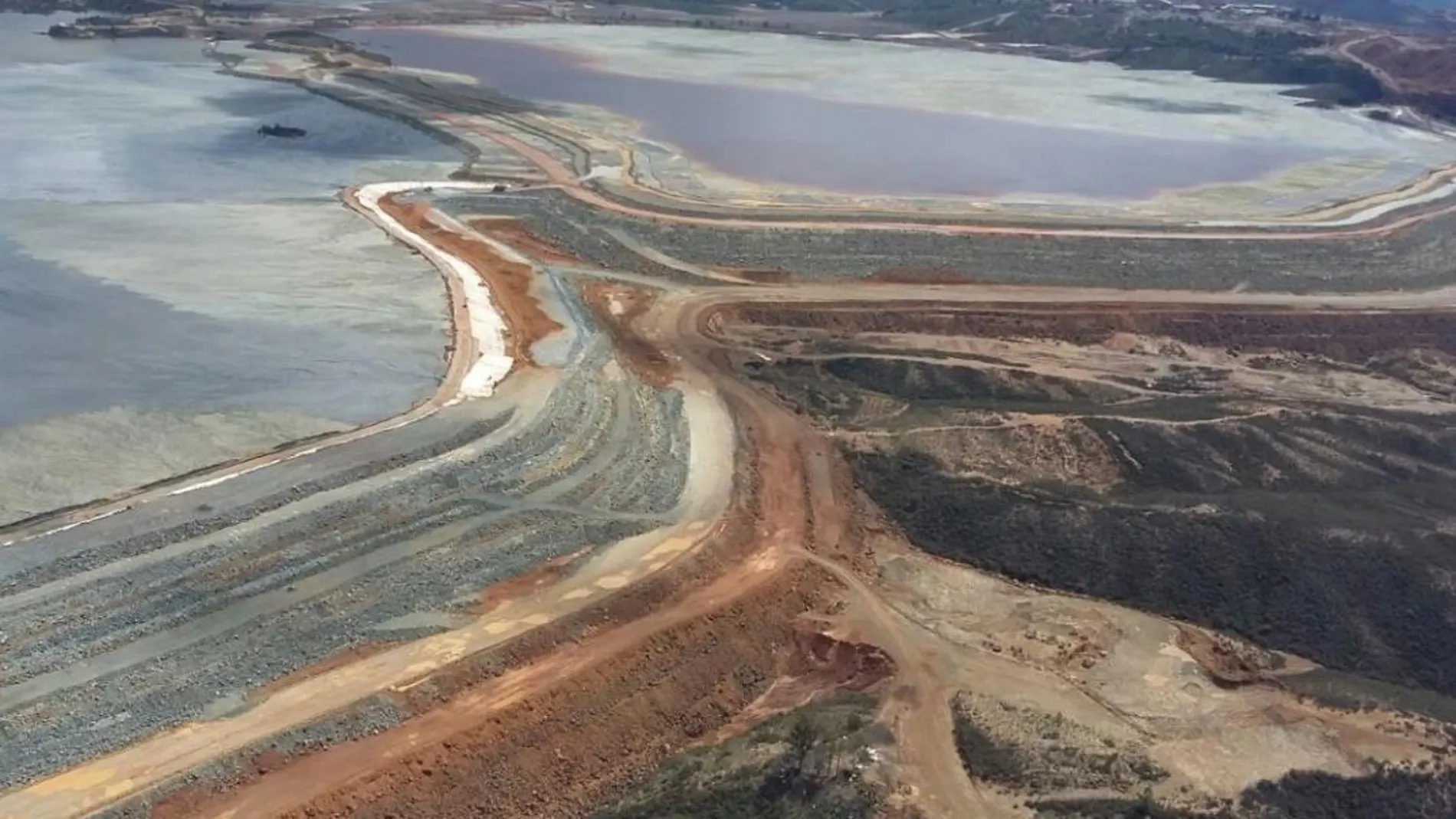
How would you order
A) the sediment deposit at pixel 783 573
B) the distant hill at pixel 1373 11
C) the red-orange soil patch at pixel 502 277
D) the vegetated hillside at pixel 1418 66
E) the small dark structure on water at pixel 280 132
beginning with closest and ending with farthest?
the sediment deposit at pixel 783 573
the red-orange soil patch at pixel 502 277
the small dark structure on water at pixel 280 132
the vegetated hillside at pixel 1418 66
the distant hill at pixel 1373 11

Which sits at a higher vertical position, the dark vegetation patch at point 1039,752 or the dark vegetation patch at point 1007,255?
the dark vegetation patch at point 1007,255

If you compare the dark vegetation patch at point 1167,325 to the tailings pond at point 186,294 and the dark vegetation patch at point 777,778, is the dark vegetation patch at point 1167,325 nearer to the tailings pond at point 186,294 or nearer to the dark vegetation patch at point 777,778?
the tailings pond at point 186,294

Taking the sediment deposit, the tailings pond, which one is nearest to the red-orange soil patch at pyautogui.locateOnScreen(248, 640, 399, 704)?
the sediment deposit

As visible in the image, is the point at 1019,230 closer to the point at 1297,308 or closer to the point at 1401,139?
the point at 1297,308

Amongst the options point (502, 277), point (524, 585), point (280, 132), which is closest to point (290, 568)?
point (524, 585)

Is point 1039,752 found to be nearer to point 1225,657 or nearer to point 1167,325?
point 1225,657

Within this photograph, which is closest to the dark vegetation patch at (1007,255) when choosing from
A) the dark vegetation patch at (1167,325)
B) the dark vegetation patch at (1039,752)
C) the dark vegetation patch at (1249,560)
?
the dark vegetation patch at (1167,325)
